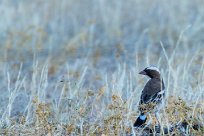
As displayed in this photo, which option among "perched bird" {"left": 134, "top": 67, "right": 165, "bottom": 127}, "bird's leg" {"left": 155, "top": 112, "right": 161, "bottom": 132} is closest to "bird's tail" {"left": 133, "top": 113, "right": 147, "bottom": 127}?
"perched bird" {"left": 134, "top": 67, "right": 165, "bottom": 127}

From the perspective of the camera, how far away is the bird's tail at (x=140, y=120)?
572 centimetres

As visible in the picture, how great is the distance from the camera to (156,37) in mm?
11594

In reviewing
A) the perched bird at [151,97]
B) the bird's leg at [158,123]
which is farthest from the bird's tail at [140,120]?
the bird's leg at [158,123]

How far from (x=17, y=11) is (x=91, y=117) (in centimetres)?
702

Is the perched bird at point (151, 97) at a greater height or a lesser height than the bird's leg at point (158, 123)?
greater

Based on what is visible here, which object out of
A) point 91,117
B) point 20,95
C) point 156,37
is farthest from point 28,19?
point 91,117

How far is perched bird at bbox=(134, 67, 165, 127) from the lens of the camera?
5.63 m

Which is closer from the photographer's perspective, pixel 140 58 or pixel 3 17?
pixel 140 58

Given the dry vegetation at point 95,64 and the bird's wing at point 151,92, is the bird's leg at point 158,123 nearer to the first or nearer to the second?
the dry vegetation at point 95,64

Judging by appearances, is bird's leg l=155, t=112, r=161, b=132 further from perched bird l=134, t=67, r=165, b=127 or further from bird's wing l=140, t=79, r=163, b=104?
bird's wing l=140, t=79, r=163, b=104

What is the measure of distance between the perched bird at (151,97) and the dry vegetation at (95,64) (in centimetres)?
9

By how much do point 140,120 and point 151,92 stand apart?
13.1 inches

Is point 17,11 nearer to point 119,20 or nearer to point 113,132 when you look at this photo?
point 119,20

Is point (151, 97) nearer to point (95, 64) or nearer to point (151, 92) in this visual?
point (151, 92)
